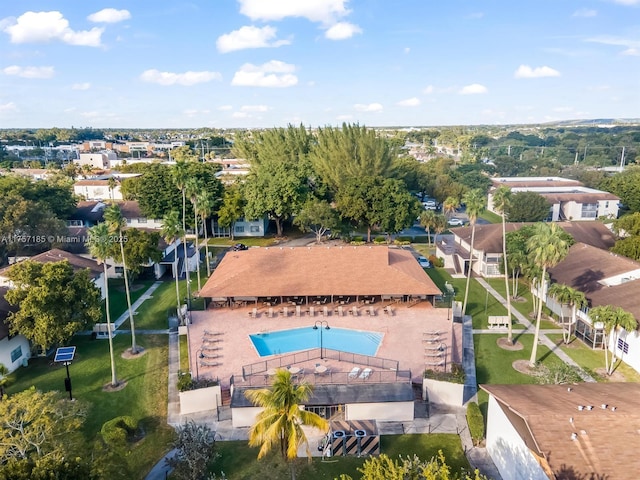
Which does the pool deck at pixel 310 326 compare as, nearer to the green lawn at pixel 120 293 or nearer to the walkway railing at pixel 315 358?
the walkway railing at pixel 315 358

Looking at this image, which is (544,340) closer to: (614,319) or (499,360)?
(499,360)

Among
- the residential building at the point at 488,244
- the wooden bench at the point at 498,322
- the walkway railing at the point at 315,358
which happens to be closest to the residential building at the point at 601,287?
the wooden bench at the point at 498,322

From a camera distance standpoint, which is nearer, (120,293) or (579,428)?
(579,428)

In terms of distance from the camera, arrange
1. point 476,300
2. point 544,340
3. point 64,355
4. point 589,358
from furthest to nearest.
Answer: point 476,300 < point 544,340 < point 589,358 < point 64,355

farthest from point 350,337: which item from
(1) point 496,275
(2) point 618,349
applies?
(1) point 496,275

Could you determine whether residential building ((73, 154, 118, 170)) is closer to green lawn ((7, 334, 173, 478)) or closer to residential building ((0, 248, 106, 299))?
residential building ((0, 248, 106, 299))

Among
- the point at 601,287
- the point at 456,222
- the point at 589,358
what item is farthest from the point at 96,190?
the point at 589,358

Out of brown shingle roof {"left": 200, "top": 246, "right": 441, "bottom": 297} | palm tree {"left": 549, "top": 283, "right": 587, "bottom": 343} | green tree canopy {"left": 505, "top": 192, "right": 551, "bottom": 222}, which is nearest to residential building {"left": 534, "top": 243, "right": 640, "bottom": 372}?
palm tree {"left": 549, "top": 283, "right": 587, "bottom": 343}

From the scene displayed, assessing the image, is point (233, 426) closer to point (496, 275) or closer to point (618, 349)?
point (618, 349)
